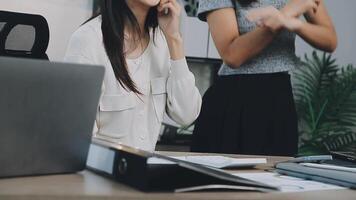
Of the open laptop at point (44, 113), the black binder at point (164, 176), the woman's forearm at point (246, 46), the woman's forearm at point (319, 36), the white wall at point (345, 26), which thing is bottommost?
the black binder at point (164, 176)

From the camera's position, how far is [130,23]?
5.81 ft

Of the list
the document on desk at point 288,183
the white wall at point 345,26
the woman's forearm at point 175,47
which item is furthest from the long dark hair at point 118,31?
the white wall at point 345,26

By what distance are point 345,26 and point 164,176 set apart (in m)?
3.83

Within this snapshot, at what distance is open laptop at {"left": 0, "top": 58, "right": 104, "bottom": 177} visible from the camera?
81cm

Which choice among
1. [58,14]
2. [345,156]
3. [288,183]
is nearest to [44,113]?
[288,183]

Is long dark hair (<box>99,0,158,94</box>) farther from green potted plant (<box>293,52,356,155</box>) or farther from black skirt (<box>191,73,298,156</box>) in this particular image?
green potted plant (<box>293,52,356,155</box>)

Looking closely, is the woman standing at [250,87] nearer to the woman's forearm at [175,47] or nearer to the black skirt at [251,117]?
the black skirt at [251,117]

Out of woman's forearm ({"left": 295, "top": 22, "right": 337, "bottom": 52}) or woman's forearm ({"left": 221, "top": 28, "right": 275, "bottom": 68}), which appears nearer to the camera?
woman's forearm ({"left": 221, "top": 28, "right": 275, "bottom": 68})

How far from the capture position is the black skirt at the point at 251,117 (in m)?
1.79

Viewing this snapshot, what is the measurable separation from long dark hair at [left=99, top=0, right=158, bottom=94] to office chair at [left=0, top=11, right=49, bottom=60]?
19 centimetres

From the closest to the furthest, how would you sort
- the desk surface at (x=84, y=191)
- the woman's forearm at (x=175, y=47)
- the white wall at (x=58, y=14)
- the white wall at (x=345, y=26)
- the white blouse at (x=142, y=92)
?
the desk surface at (x=84, y=191), the white blouse at (x=142, y=92), the woman's forearm at (x=175, y=47), the white wall at (x=58, y=14), the white wall at (x=345, y=26)

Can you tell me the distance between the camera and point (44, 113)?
84 cm

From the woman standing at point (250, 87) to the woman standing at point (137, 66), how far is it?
0.09 m

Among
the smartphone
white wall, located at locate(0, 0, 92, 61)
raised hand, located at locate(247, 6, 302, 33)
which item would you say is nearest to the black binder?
the smartphone
